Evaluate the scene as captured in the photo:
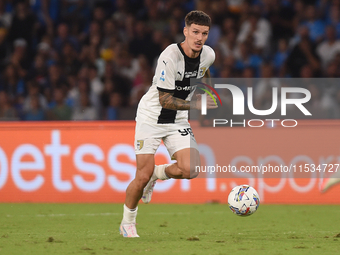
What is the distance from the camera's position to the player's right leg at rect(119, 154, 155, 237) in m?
5.77

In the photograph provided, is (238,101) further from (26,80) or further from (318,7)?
(26,80)

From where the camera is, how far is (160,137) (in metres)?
5.97

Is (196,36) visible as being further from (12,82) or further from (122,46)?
(12,82)

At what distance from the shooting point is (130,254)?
488cm

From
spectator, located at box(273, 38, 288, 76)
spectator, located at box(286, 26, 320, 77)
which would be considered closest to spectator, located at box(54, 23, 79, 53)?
spectator, located at box(273, 38, 288, 76)

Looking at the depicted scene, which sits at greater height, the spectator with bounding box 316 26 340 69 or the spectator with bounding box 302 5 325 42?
the spectator with bounding box 302 5 325 42

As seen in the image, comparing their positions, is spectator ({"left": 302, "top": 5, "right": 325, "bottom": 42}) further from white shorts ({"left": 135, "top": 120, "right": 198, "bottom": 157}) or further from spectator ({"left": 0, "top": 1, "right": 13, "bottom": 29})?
spectator ({"left": 0, "top": 1, "right": 13, "bottom": 29})

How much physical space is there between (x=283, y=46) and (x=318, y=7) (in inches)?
55.0

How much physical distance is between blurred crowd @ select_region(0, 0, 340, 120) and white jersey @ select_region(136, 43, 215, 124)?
3.97 m

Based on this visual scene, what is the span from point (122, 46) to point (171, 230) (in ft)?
21.6

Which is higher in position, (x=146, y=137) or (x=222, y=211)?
(x=146, y=137)

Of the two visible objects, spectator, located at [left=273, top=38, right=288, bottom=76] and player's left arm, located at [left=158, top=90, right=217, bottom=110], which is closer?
player's left arm, located at [left=158, top=90, right=217, bottom=110]

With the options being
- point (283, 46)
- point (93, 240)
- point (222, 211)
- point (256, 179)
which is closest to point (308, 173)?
point (256, 179)

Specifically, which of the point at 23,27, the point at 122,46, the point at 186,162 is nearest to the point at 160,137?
the point at 186,162
